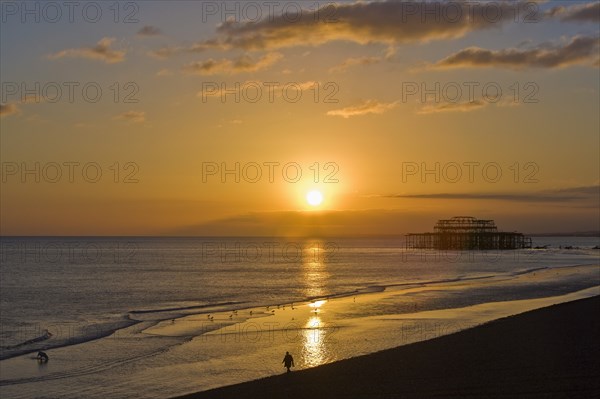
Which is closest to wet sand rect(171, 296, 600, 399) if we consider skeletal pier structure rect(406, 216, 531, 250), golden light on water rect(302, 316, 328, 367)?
golden light on water rect(302, 316, 328, 367)

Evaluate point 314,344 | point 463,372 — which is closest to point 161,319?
point 314,344

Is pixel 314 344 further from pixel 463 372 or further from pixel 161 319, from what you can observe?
pixel 161 319

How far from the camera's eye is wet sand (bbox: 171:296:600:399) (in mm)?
18734

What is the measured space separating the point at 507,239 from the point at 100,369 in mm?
176361

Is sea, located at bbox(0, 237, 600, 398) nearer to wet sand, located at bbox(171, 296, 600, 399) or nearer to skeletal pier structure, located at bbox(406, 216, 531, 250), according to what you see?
wet sand, located at bbox(171, 296, 600, 399)

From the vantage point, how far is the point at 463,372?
70.0 feet

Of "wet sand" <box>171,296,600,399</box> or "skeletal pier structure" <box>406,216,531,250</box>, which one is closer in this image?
"wet sand" <box>171,296,600,399</box>

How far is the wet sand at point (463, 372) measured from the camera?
18734 mm

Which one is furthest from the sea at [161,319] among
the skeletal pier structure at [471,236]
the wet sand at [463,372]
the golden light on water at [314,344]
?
the skeletal pier structure at [471,236]

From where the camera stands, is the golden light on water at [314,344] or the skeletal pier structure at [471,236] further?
the skeletal pier structure at [471,236]

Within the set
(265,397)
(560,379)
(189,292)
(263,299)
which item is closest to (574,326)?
(560,379)

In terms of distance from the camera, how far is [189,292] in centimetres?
6234

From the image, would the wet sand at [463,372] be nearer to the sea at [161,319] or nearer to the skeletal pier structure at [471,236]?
the sea at [161,319]

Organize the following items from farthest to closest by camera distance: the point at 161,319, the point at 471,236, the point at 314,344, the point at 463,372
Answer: the point at 471,236 < the point at 161,319 < the point at 314,344 < the point at 463,372
